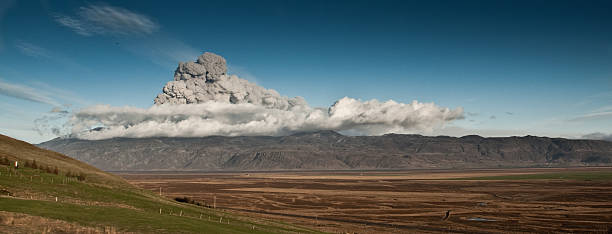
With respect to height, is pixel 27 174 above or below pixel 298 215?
above

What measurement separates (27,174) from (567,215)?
305 feet

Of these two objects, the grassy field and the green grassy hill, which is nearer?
the green grassy hill

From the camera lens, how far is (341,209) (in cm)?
10069

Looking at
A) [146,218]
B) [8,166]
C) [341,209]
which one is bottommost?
[341,209]

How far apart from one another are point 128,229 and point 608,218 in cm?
8908

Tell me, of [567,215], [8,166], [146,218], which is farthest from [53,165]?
[567,215]

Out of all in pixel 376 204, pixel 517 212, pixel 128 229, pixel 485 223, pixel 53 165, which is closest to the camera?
pixel 128 229

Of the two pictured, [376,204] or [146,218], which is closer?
[146,218]

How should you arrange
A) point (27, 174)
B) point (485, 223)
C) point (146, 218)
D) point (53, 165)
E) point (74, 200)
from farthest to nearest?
point (485, 223)
point (53, 165)
point (27, 174)
point (74, 200)
point (146, 218)

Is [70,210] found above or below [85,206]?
above

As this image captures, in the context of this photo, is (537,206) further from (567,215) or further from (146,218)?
(146,218)

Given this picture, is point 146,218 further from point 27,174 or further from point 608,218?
point 608,218

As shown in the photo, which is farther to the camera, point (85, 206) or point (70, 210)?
point (85, 206)

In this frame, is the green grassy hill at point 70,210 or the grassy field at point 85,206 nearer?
the green grassy hill at point 70,210
